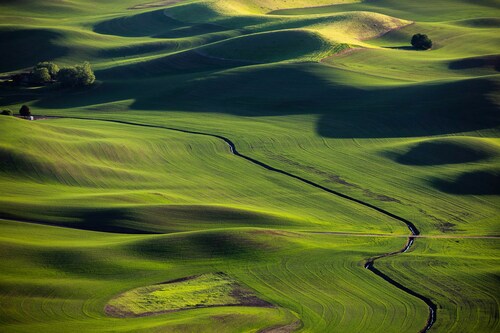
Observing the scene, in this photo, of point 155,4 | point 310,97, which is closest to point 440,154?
point 310,97

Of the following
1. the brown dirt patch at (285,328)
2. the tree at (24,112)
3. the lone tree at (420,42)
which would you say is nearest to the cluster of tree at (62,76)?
the tree at (24,112)

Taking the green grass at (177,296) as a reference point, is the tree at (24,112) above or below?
above

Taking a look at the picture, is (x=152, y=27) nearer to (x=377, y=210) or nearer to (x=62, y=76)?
(x=62, y=76)

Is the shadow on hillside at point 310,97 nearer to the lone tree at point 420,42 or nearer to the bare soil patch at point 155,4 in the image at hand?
the lone tree at point 420,42

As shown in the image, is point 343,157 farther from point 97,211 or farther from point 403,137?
point 97,211

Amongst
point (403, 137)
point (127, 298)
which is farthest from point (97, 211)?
point (403, 137)
